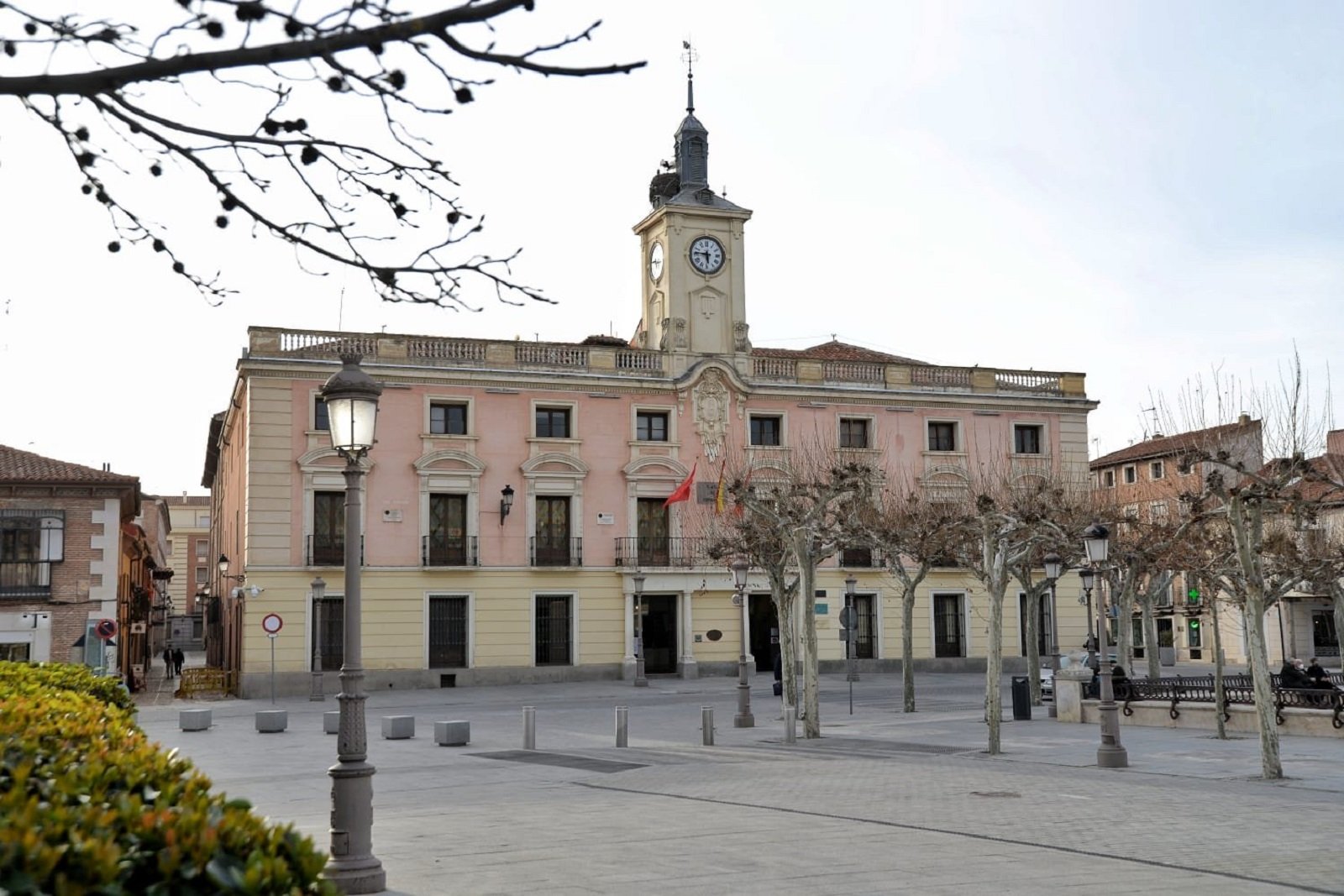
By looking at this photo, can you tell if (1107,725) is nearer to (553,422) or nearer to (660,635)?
(660,635)

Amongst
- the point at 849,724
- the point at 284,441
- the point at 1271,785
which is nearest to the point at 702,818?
the point at 1271,785

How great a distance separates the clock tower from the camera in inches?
1747

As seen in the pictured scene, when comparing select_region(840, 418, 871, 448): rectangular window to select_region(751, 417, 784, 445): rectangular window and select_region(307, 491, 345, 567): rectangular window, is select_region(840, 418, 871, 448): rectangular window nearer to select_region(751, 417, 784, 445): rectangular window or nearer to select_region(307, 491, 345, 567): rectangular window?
select_region(751, 417, 784, 445): rectangular window

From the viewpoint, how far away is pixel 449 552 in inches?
1591

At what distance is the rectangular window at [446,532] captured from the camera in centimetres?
4022

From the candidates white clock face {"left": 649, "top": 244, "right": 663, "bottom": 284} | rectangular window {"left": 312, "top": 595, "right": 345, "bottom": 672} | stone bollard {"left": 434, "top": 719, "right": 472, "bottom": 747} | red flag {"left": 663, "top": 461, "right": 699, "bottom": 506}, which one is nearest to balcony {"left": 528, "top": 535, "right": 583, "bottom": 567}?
red flag {"left": 663, "top": 461, "right": 699, "bottom": 506}

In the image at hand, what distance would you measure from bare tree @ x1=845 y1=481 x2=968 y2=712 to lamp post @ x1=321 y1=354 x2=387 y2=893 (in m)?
16.0

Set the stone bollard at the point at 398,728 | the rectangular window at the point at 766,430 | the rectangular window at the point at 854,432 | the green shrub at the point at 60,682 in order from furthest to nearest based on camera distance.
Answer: the rectangular window at the point at 854,432
the rectangular window at the point at 766,430
the stone bollard at the point at 398,728
the green shrub at the point at 60,682

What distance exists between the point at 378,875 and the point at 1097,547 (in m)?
12.3

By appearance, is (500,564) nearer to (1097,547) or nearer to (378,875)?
(1097,547)

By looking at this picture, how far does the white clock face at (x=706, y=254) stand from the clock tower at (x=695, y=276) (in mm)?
28

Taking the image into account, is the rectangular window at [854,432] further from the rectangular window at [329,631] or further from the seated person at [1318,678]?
the seated person at [1318,678]

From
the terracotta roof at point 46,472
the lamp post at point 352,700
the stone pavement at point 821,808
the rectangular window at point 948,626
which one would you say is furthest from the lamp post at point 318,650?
the lamp post at point 352,700

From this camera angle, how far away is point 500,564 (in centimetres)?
4091
